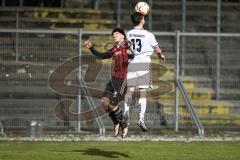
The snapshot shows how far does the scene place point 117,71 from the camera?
49.5 ft

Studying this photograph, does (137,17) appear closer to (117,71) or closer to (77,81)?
(117,71)

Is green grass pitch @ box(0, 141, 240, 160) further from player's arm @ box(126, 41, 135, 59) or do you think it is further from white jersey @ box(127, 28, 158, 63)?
white jersey @ box(127, 28, 158, 63)

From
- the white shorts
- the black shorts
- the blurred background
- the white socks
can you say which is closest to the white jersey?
the white shorts

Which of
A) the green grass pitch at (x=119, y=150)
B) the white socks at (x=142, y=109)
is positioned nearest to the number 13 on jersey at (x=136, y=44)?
the white socks at (x=142, y=109)

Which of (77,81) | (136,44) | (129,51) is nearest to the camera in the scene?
(129,51)

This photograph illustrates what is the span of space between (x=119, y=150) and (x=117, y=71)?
235cm

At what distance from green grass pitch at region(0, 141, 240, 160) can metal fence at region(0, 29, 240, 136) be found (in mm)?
2147

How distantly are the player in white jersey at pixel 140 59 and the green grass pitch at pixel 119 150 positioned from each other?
3.24 feet

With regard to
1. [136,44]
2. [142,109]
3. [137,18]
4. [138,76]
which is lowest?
[142,109]

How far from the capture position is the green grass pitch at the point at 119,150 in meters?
15.6

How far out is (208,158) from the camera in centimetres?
1553

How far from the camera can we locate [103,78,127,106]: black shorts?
15.1 m

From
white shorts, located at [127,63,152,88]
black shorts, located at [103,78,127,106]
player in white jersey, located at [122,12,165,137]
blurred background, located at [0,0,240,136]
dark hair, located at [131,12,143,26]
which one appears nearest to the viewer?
dark hair, located at [131,12,143,26]

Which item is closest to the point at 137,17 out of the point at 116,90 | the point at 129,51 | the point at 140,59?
the point at 129,51
